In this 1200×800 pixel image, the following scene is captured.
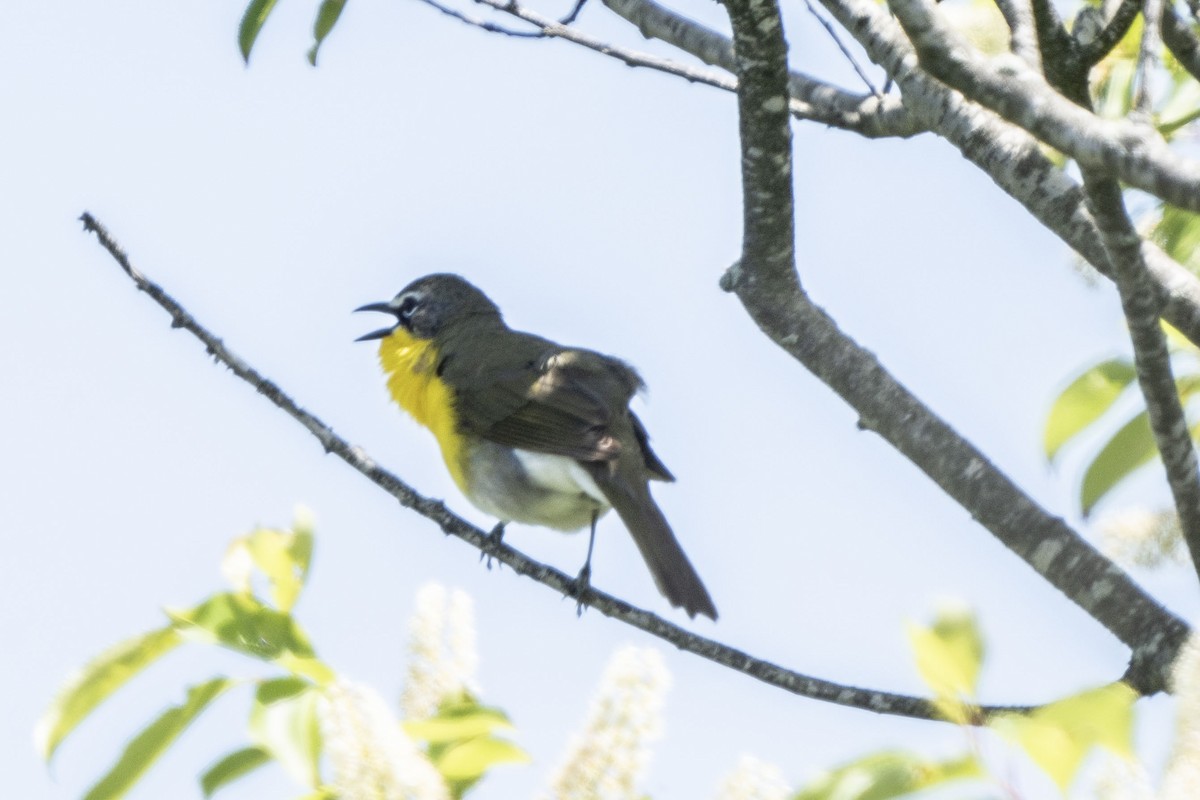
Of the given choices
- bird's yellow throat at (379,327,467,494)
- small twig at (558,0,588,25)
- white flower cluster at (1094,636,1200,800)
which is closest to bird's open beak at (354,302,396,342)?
bird's yellow throat at (379,327,467,494)

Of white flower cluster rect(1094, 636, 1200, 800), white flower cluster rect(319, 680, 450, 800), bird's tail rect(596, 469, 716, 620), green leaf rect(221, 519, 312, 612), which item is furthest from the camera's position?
bird's tail rect(596, 469, 716, 620)

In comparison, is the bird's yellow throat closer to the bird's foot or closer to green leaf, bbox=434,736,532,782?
the bird's foot

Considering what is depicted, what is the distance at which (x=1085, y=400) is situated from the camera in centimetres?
281

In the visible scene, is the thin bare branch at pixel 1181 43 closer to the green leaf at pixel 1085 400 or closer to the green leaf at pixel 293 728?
the green leaf at pixel 1085 400

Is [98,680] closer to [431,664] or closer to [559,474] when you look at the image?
[431,664]

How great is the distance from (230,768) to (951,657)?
125 centimetres

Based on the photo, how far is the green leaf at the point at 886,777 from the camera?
1.42m

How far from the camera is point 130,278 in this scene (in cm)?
337

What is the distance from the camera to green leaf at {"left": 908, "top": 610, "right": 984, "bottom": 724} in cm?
144

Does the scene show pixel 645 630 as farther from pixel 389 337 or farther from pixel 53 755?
pixel 389 337

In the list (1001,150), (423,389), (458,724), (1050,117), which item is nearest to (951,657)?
(458,724)

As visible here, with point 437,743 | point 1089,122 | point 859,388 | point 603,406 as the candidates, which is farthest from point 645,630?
point 603,406

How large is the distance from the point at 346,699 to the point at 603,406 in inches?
154

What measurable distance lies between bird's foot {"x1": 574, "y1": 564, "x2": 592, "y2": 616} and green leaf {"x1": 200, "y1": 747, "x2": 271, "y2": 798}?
55.5 inches
